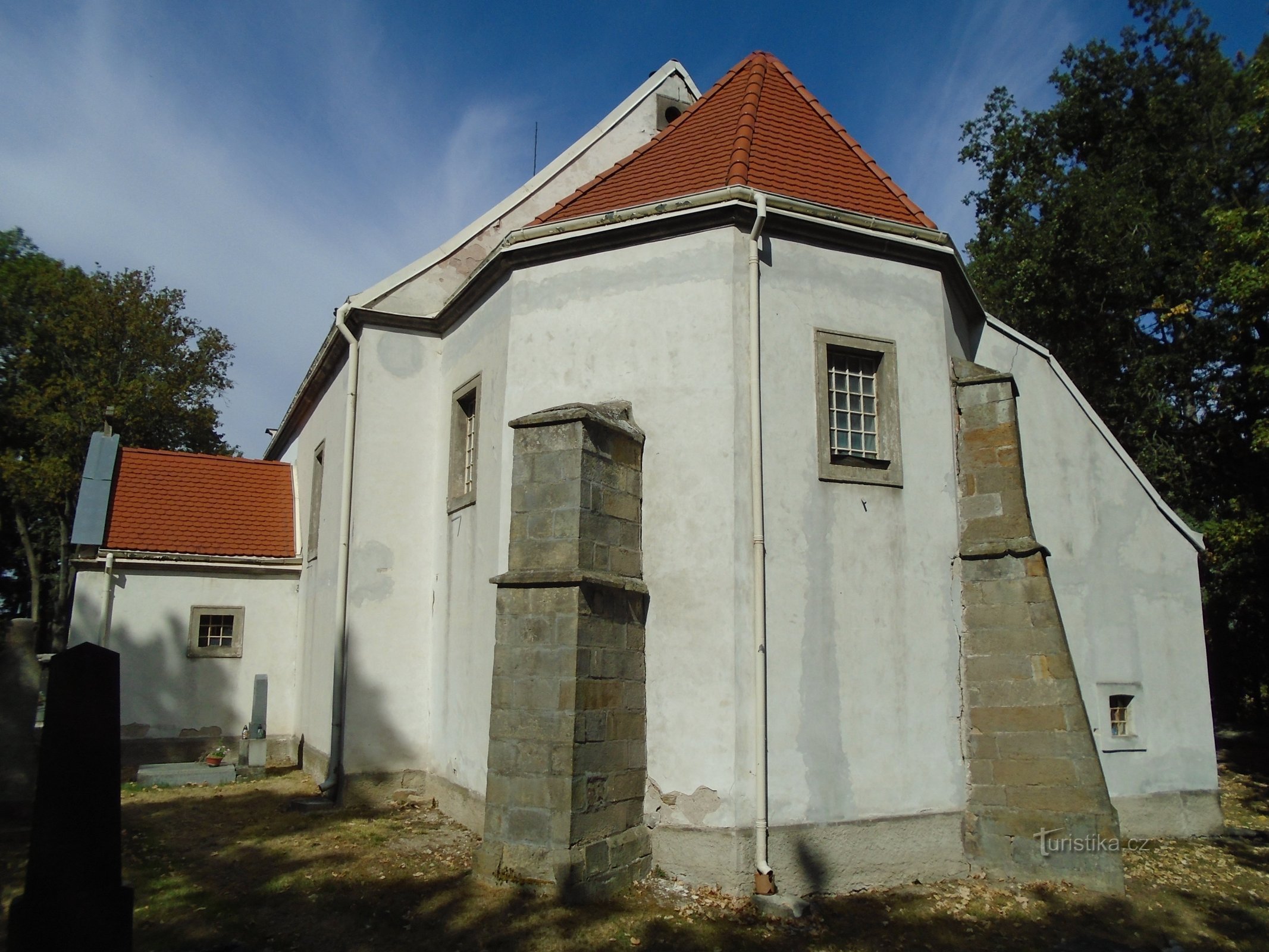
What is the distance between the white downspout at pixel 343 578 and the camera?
35.7 feet

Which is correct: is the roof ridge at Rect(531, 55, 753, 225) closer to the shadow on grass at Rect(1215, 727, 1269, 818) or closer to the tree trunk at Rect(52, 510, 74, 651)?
the shadow on grass at Rect(1215, 727, 1269, 818)

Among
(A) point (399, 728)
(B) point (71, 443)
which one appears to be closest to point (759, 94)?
(A) point (399, 728)

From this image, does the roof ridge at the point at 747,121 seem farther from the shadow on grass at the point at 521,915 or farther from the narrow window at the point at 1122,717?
A: the narrow window at the point at 1122,717

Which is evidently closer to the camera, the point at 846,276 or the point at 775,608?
the point at 775,608

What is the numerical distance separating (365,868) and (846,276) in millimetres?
7479

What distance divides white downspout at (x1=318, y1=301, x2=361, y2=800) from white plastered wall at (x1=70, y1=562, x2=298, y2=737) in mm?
3945

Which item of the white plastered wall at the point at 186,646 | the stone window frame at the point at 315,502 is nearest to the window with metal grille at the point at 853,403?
the stone window frame at the point at 315,502

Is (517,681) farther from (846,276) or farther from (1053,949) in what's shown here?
(846,276)

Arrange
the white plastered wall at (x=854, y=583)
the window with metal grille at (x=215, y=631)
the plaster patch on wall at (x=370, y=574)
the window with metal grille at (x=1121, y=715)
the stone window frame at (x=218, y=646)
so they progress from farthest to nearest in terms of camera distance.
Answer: the window with metal grille at (x=215, y=631), the stone window frame at (x=218, y=646), the plaster patch on wall at (x=370, y=574), the window with metal grille at (x=1121, y=715), the white plastered wall at (x=854, y=583)

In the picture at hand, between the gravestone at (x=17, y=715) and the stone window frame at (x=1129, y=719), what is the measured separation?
38.2ft

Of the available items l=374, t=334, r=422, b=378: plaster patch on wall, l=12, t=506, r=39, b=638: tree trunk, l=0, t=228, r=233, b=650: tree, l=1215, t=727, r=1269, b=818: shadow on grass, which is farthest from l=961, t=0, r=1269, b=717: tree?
l=12, t=506, r=39, b=638: tree trunk

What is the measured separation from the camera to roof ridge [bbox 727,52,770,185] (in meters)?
9.34

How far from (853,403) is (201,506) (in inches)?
485

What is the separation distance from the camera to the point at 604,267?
30.6 feet
